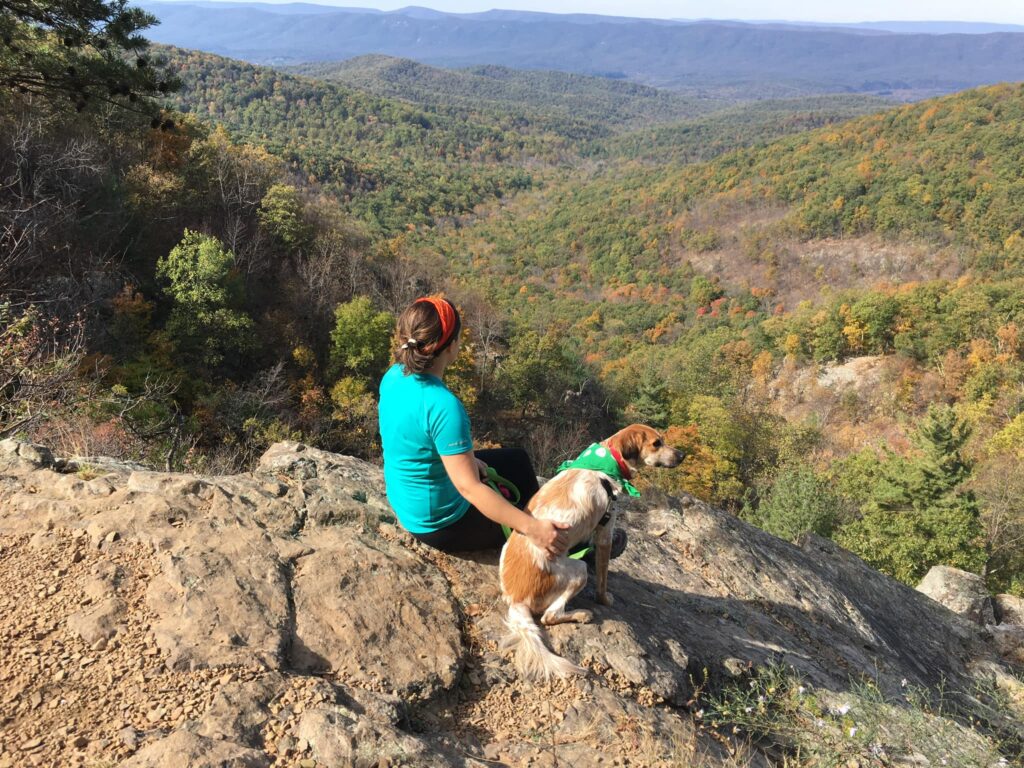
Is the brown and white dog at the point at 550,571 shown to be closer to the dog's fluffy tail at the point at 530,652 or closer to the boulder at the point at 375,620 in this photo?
the dog's fluffy tail at the point at 530,652

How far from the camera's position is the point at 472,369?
28.2 m

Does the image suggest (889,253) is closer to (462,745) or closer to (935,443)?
(935,443)

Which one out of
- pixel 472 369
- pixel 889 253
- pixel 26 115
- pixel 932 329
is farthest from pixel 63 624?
pixel 889 253

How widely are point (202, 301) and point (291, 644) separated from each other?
18.1m

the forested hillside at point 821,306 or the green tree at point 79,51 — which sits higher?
the green tree at point 79,51

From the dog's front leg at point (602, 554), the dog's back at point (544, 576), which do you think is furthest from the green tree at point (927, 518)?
the dog's back at point (544, 576)

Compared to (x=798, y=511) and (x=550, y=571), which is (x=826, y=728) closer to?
(x=550, y=571)

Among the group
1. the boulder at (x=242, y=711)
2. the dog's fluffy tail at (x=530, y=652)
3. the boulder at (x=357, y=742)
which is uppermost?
the boulder at (x=242, y=711)

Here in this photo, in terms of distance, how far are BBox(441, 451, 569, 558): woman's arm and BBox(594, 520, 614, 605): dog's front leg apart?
68 centimetres

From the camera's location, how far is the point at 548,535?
3.33m

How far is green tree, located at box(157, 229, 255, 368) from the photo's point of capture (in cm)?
1855

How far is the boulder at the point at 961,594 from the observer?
32.7 ft

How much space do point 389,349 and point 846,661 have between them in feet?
64.2

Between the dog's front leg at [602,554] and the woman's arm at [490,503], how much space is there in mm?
680
